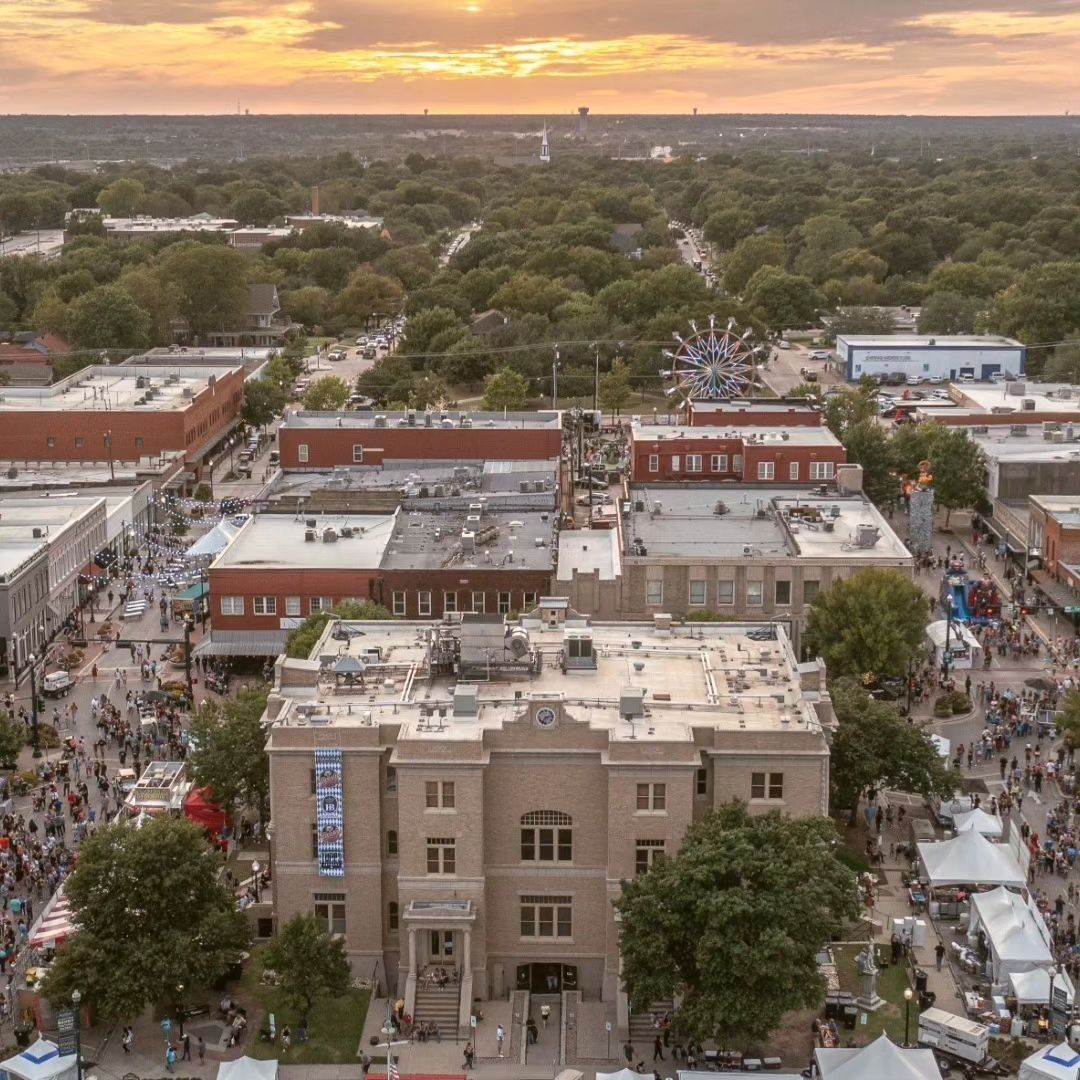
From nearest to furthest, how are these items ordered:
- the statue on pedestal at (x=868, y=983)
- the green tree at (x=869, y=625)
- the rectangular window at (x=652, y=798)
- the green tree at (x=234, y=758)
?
the rectangular window at (x=652, y=798), the statue on pedestal at (x=868, y=983), the green tree at (x=234, y=758), the green tree at (x=869, y=625)

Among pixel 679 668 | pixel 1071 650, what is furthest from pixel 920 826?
pixel 1071 650

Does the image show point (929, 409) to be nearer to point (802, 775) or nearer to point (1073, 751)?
point (1073, 751)

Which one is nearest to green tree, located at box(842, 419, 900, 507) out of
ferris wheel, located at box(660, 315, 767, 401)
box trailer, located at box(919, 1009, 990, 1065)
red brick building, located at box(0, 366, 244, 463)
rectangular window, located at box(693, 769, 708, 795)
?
ferris wheel, located at box(660, 315, 767, 401)

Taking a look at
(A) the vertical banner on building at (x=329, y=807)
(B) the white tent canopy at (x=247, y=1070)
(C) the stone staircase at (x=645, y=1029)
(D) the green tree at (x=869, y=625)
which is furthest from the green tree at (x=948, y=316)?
(B) the white tent canopy at (x=247, y=1070)

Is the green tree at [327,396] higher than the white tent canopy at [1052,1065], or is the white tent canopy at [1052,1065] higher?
the green tree at [327,396]

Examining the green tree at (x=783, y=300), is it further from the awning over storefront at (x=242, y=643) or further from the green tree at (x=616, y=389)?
the awning over storefront at (x=242, y=643)

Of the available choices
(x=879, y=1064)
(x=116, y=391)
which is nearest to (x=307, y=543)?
(x=879, y=1064)
